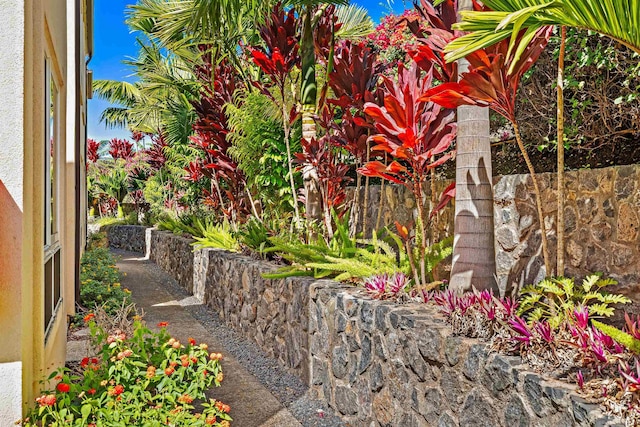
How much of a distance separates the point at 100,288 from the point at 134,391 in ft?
11.5

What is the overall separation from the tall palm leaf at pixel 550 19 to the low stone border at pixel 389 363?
3.90ft

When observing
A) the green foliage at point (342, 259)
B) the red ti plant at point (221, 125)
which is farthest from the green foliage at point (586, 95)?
the red ti plant at point (221, 125)

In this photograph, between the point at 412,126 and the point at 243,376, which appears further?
the point at 243,376

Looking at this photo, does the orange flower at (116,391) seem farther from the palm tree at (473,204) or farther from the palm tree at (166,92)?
the palm tree at (166,92)

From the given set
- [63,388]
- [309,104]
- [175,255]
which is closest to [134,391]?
[63,388]

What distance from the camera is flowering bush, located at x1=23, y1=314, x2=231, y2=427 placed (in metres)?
2.47

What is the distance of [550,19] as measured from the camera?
1730 mm

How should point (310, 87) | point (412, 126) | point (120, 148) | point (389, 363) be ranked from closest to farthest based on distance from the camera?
point (389, 363), point (412, 126), point (310, 87), point (120, 148)

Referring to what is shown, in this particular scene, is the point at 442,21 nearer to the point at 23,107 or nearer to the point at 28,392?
the point at 23,107

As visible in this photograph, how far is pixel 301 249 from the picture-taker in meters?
5.09

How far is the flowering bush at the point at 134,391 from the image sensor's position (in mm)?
2471

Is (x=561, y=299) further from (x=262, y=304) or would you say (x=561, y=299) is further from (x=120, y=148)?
(x=120, y=148)

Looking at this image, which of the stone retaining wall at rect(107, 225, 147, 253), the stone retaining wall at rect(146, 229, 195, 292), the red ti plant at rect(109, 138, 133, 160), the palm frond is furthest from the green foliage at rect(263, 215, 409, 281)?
the red ti plant at rect(109, 138, 133, 160)

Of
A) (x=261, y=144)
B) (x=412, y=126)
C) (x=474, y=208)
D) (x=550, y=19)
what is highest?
(x=261, y=144)
